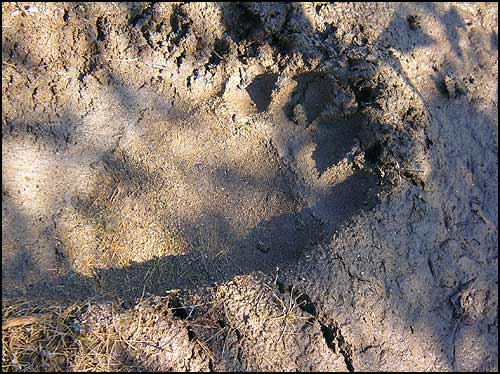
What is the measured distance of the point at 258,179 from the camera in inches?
Result: 121

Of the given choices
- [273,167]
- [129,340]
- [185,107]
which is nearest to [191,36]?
[185,107]

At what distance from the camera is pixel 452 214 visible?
9.89ft

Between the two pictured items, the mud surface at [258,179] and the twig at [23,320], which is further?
the mud surface at [258,179]

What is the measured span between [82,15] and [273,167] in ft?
5.00

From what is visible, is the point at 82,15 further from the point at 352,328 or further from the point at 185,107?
the point at 352,328

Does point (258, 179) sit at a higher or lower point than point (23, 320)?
higher

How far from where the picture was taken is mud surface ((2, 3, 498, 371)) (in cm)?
257

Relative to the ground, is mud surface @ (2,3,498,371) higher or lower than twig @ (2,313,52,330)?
higher

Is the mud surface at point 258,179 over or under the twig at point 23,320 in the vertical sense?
over

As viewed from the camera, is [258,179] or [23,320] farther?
[258,179]

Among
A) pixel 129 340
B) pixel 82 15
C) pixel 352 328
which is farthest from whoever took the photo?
pixel 82 15

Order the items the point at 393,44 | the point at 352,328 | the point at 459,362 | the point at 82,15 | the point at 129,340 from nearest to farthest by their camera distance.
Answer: the point at 129,340, the point at 352,328, the point at 459,362, the point at 82,15, the point at 393,44

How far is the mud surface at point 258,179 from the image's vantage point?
2566mm

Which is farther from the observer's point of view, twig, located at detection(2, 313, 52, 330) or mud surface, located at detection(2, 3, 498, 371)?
mud surface, located at detection(2, 3, 498, 371)
